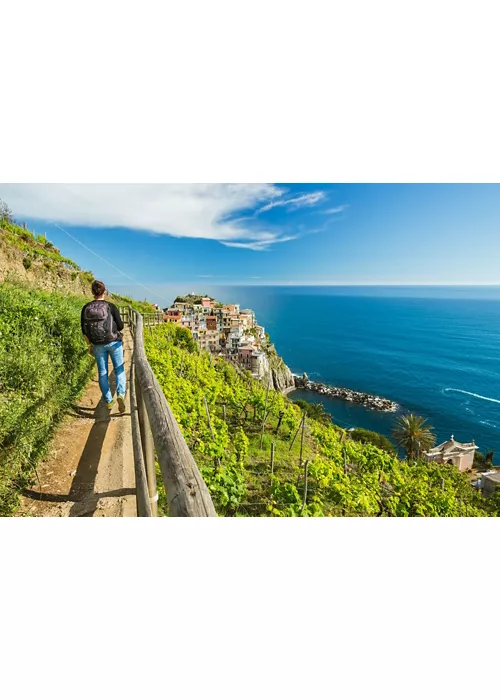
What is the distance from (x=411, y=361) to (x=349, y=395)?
9.86m

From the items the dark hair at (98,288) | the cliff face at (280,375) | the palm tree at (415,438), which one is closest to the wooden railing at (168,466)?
the dark hair at (98,288)

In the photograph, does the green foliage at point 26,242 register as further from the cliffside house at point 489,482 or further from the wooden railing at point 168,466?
the cliffside house at point 489,482

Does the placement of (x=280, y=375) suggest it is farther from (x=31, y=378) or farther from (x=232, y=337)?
(x=31, y=378)

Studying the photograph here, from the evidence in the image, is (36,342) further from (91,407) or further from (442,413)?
(442,413)

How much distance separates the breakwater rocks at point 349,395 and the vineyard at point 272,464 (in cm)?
1932

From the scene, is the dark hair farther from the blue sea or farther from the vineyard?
the blue sea

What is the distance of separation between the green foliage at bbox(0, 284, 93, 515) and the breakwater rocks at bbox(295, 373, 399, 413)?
2437 centimetres

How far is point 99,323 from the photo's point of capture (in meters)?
2.26

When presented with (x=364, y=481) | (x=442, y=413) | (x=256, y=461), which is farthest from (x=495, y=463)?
(x=256, y=461)

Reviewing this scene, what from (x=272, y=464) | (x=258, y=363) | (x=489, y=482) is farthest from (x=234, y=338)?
(x=272, y=464)

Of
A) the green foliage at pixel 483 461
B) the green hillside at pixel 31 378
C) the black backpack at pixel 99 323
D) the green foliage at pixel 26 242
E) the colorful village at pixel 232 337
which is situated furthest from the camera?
the colorful village at pixel 232 337

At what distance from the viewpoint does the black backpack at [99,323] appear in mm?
2244

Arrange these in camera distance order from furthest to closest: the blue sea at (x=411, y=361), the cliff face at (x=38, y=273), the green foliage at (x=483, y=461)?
the blue sea at (x=411, y=361)
the green foliage at (x=483, y=461)
the cliff face at (x=38, y=273)

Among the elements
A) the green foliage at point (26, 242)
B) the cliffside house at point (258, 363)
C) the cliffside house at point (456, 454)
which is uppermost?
the green foliage at point (26, 242)
